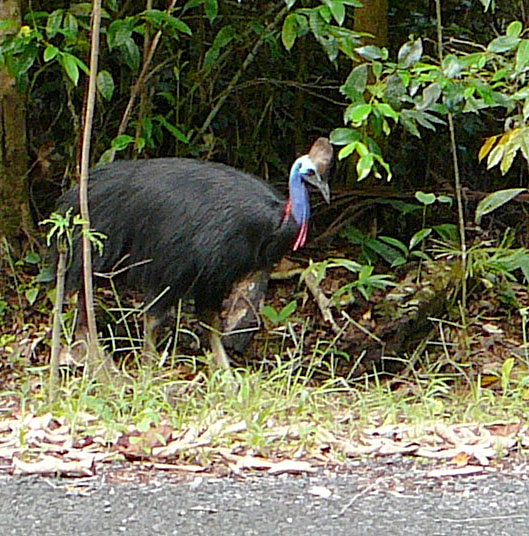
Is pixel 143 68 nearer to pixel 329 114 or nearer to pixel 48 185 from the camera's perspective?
pixel 48 185

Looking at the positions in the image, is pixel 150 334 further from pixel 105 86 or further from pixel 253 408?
pixel 253 408

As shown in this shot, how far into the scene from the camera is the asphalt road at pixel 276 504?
2.86 meters

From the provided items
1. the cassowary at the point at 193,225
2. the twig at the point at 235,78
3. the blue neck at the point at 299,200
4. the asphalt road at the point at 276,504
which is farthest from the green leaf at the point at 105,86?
the asphalt road at the point at 276,504

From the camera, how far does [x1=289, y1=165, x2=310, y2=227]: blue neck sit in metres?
5.40

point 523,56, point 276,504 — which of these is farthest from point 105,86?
point 276,504

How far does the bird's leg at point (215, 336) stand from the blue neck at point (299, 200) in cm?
69

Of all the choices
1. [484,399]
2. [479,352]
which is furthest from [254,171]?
[484,399]

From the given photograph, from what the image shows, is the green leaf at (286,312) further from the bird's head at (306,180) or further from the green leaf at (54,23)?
the green leaf at (54,23)

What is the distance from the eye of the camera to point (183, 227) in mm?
5453

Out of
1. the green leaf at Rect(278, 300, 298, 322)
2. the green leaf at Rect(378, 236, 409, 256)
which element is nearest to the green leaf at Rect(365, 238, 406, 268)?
the green leaf at Rect(378, 236, 409, 256)

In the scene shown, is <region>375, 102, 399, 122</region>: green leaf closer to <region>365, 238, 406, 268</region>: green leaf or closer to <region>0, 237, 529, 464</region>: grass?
<region>0, 237, 529, 464</region>: grass

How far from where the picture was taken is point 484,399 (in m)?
4.50

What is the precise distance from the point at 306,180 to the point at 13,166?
2.08 metres

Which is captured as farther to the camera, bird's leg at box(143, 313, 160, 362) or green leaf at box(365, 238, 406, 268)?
green leaf at box(365, 238, 406, 268)
